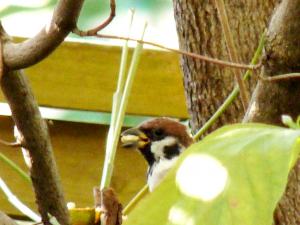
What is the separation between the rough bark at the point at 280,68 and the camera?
582mm

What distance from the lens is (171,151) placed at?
4.68ft

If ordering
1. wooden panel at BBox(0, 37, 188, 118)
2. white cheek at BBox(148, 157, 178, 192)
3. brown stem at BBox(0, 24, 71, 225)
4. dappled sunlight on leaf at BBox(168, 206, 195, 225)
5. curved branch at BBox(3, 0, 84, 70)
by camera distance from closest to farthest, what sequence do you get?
dappled sunlight on leaf at BBox(168, 206, 195, 225) → curved branch at BBox(3, 0, 84, 70) → brown stem at BBox(0, 24, 71, 225) → white cheek at BBox(148, 157, 178, 192) → wooden panel at BBox(0, 37, 188, 118)

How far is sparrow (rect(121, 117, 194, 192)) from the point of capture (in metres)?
1.39

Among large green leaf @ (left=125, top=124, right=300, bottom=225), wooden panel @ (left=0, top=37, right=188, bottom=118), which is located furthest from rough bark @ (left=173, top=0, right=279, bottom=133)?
large green leaf @ (left=125, top=124, right=300, bottom=225)

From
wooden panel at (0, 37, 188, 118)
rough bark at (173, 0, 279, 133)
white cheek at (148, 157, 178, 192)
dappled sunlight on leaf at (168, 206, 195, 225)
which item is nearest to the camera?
dappled sunlight on leaf at (168, 206, 195, 225)

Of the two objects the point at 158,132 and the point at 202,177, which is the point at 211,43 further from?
the point at 202,177

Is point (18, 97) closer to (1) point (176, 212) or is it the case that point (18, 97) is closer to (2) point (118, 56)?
(1) point (176, 212)

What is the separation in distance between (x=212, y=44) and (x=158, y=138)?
0.34 metres

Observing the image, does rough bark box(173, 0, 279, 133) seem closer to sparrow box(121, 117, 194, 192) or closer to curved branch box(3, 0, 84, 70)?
sparrow box(121, 117, 194, 192)

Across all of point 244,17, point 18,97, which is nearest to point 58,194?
point 18,97

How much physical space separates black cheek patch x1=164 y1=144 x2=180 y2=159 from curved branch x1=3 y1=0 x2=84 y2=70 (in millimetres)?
784

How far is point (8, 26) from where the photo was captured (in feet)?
5.37

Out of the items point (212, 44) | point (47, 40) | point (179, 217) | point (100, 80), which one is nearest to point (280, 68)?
point (47, 40)

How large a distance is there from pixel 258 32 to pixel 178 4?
197 mm
